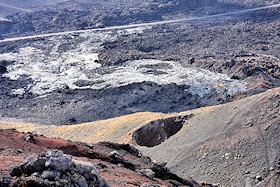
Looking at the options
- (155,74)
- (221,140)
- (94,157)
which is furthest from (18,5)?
(94,157)

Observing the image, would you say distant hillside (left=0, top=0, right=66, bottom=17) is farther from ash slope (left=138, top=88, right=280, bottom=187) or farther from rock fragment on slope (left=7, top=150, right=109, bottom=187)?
rock fragment on slope (left=7, top=150, right=109, bottom=187)

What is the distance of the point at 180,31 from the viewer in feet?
216

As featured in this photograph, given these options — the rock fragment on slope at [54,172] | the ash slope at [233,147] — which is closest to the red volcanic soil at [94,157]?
the rock fragment on slope at [54,172]

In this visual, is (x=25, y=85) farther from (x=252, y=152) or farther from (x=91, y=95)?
(x=252, y=152)

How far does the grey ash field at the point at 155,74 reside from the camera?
66.5 ft

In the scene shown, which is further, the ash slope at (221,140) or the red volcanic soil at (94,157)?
the ash slope at (221,140)

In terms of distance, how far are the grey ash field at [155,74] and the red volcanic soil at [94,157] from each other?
11.5 feet

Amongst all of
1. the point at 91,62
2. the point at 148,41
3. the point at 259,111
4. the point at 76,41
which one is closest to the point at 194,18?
the point at 148,41

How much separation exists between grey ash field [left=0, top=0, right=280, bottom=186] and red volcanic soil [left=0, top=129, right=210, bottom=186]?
3.51 metres

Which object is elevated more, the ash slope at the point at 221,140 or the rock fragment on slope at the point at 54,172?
the rock fragment on slope at the point at 54,172

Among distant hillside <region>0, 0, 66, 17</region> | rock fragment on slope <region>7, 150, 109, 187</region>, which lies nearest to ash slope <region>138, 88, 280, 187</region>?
rock fragment on slope <region>7, 150, 109, 187</region>

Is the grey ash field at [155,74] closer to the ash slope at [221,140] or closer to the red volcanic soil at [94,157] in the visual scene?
the ash slope at [221,140]

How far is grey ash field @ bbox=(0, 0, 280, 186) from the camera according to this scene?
66.5 ft

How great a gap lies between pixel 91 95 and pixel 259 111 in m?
21.9
